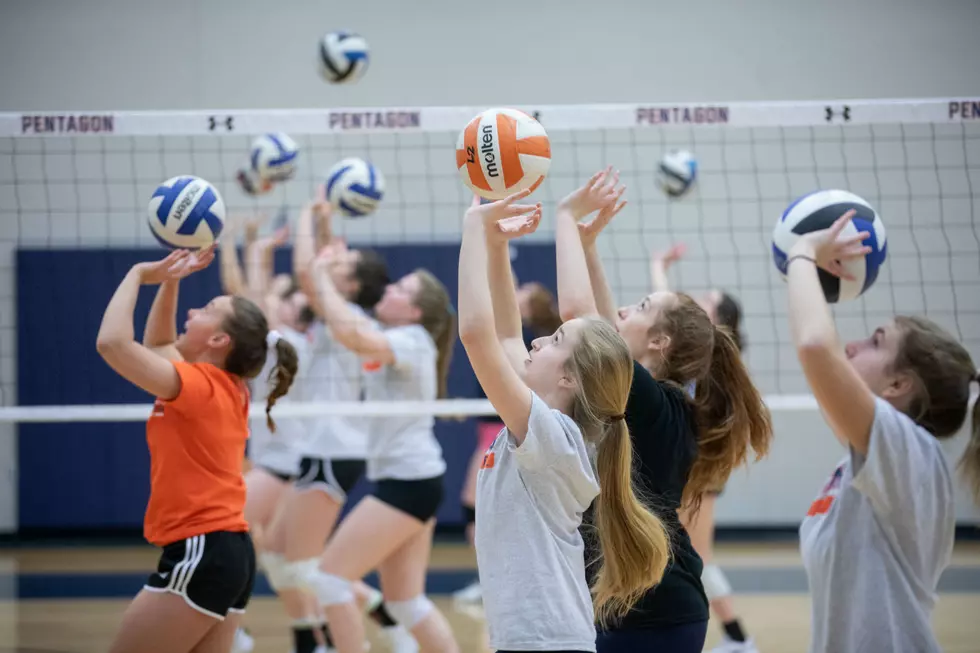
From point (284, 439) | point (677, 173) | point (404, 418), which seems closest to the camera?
point (404, 418)

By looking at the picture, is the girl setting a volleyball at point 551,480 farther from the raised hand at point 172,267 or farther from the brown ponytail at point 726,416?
the raised hand at point 172,267

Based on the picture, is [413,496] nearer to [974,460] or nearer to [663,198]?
[974,460]

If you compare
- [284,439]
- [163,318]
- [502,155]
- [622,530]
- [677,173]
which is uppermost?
[677,173]

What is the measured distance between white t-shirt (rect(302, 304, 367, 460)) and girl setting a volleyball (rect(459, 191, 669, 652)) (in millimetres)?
3146

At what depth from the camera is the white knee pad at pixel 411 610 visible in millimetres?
4688

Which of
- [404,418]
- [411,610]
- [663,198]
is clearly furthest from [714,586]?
[663,198]

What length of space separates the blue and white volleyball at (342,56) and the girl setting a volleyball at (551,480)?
4709 mm

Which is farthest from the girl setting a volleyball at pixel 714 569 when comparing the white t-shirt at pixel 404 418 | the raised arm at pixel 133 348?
the raised arm at pixel 133 348

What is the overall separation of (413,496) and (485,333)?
2657 millimetres

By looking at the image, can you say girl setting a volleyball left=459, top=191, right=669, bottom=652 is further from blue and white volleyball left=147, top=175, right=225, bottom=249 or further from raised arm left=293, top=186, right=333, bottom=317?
raised arm left=293, top=186, right=333, bottom=317

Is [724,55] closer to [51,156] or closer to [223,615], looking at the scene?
[51,156]

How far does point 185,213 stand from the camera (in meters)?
3.71

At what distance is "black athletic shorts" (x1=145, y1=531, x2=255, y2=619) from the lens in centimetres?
325

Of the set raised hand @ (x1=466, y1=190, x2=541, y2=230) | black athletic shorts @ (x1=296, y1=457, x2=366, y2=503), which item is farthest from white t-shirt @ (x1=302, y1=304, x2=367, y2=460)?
raised hand @ (x1=466, y1=190, x2=541, y2=230)
